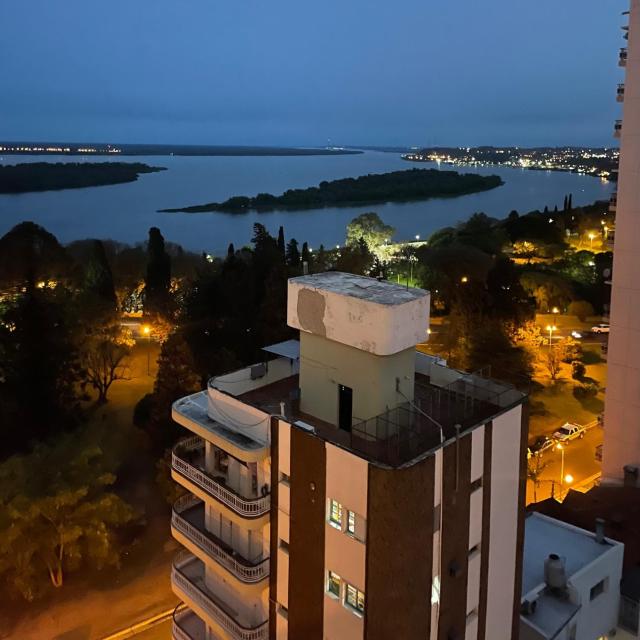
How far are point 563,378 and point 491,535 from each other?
20.6m

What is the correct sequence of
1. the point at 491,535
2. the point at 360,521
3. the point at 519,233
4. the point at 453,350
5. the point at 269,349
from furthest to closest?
the point at 519,233, the point at 453,350, the point at 269,349, the point at 491,535, the point at 360,521

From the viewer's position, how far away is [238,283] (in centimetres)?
2592

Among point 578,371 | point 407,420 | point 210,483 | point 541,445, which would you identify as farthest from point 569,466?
point 210,483

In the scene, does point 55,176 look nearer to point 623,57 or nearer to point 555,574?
point 623,57

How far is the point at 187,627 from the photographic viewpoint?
10312 mm

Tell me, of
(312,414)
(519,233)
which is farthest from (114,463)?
(519,233)

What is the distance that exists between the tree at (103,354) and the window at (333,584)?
17.6 metres

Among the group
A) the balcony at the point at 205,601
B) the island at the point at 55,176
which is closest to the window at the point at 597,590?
the balcony at the point at 205,601

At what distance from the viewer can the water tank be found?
1015cm

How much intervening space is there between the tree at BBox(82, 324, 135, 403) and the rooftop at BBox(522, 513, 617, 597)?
1623cm

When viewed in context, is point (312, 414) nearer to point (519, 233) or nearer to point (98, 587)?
point (98, 587)

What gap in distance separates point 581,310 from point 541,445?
18.0 m

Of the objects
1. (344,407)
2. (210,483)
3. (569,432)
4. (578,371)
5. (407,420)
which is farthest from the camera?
(578,371)

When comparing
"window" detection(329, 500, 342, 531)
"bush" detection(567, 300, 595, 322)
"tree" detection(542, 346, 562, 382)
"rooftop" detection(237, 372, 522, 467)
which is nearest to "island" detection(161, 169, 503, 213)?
"bush" detection(567, 300, 595, 322)
